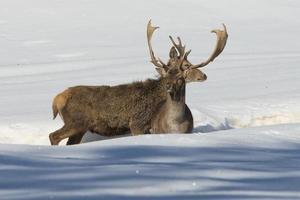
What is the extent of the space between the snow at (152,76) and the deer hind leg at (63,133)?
0.98 ft

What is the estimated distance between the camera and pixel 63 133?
1122 cm

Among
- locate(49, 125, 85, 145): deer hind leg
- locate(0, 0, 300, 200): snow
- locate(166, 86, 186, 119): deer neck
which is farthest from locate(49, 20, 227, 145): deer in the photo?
locate(0, 0, 300, 200): snow

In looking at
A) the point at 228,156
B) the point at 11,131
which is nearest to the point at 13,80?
the point at 11,131

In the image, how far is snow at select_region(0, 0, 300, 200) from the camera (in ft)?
18.7

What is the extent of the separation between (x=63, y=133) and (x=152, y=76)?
577 centimetres

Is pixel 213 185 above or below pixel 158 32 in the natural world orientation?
above

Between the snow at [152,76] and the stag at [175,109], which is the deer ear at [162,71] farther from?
the snow at [152,76]

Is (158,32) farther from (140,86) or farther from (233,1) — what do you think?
(140,86)

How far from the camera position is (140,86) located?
1169 centimetres

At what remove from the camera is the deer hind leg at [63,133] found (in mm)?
11164

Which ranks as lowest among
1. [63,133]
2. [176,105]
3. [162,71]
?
[63,133]

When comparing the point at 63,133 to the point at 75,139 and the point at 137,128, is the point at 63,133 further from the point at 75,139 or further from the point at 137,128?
the point at 137,128

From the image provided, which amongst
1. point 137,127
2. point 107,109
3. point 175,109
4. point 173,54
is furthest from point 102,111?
point 173,54

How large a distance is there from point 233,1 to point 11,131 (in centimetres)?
2445
